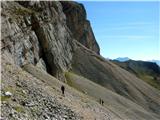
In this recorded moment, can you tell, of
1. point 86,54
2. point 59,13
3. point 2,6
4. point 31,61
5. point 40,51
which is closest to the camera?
point 2,6

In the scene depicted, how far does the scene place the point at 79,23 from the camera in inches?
6211

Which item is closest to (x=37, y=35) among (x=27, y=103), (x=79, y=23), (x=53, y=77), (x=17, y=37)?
(x=17, y=37)

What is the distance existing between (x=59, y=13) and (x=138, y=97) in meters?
35.0

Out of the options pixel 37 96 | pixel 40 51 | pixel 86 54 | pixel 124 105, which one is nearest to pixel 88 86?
pixel 124 105

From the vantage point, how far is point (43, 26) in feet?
257

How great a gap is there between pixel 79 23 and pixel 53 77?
91.0 m

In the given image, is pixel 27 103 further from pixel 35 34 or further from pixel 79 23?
pixel 79 23

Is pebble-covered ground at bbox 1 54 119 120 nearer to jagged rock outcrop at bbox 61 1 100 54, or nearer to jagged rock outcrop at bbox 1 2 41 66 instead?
jagged rock outcrop at bbox 1 2 41 66

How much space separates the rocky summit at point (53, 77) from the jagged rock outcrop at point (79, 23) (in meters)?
0.59

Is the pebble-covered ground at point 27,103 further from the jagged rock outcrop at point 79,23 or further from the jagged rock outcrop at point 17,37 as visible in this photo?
the jagged rock outcrop at point 79,23

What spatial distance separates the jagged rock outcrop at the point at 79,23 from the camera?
145238 millimetres

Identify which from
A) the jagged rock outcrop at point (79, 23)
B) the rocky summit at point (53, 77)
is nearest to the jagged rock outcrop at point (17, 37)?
the rocky summit at point (53, 77)

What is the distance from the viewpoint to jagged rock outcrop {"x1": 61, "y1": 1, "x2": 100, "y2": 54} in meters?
145

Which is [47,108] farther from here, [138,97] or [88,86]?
[138,97]
